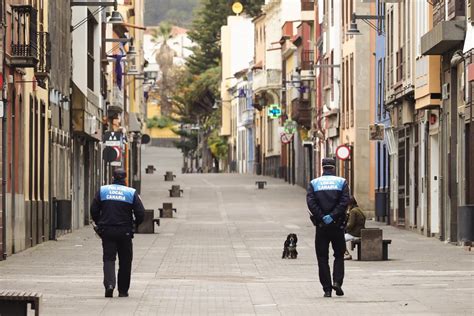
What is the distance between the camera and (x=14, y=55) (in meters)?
32.6

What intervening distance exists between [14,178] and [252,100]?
3062 inches

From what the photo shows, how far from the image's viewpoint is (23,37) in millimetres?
34125

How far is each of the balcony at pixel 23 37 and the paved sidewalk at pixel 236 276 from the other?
3.91m

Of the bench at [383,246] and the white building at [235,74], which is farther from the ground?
the white building at [235,74]

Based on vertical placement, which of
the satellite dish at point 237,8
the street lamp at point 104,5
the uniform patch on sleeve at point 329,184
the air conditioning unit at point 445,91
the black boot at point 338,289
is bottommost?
the black boot at point 338,289

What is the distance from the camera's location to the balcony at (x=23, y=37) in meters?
32.5

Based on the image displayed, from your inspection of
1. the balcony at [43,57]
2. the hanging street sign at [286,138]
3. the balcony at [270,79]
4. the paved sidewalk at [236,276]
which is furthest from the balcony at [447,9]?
the balcony at [270,79]

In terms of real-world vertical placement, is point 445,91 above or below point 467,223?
above

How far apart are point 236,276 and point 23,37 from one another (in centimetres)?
1021

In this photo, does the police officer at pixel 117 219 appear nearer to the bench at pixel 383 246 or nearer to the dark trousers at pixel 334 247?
the dark trousers at pixel 334 247

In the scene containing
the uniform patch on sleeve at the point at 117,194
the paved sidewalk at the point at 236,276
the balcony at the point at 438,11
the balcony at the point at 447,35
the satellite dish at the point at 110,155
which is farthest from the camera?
the satellite dish at the point at 110,155

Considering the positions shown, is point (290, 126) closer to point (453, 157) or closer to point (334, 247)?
point (453, 157)

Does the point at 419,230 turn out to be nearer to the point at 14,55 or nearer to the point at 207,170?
the point at 14,55

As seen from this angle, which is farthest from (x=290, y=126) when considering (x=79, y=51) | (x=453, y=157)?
(x=453, y=157)
